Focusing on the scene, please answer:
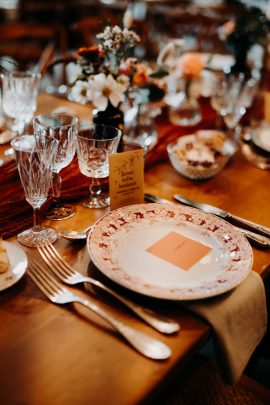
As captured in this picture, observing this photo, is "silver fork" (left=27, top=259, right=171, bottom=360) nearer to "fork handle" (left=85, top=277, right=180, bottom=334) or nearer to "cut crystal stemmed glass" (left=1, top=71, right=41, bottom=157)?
"fork handle" (left=85, top=277, right=180, bottom=334)

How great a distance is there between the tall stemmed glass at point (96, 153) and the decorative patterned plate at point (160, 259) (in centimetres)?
12

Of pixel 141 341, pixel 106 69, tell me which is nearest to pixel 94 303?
pixel 141 341

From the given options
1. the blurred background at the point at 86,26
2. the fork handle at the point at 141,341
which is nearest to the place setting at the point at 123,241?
the fork handle at the point at 141,341

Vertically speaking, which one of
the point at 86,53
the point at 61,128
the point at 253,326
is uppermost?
the point at 86,53

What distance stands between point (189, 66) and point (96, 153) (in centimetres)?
80

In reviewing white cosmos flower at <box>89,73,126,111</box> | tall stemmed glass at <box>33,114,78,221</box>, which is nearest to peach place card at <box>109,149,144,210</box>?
tall stemmed glass at <box>33,114,78,221</box>

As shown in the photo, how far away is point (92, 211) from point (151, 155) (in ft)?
1.13

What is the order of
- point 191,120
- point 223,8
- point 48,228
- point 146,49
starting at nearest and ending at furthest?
1. point 48,228
2. point 191,120
3. point 146,49
4. point 223,8

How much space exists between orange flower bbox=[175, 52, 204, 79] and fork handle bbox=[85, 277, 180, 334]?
111 centimetres

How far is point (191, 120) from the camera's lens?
158 centimetres

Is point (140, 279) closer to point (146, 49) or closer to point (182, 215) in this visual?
point (182, 215)

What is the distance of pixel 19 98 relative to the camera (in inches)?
50.5

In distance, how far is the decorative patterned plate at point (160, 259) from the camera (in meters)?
0.71

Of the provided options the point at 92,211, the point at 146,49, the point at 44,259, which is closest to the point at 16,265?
the point at 44,259
